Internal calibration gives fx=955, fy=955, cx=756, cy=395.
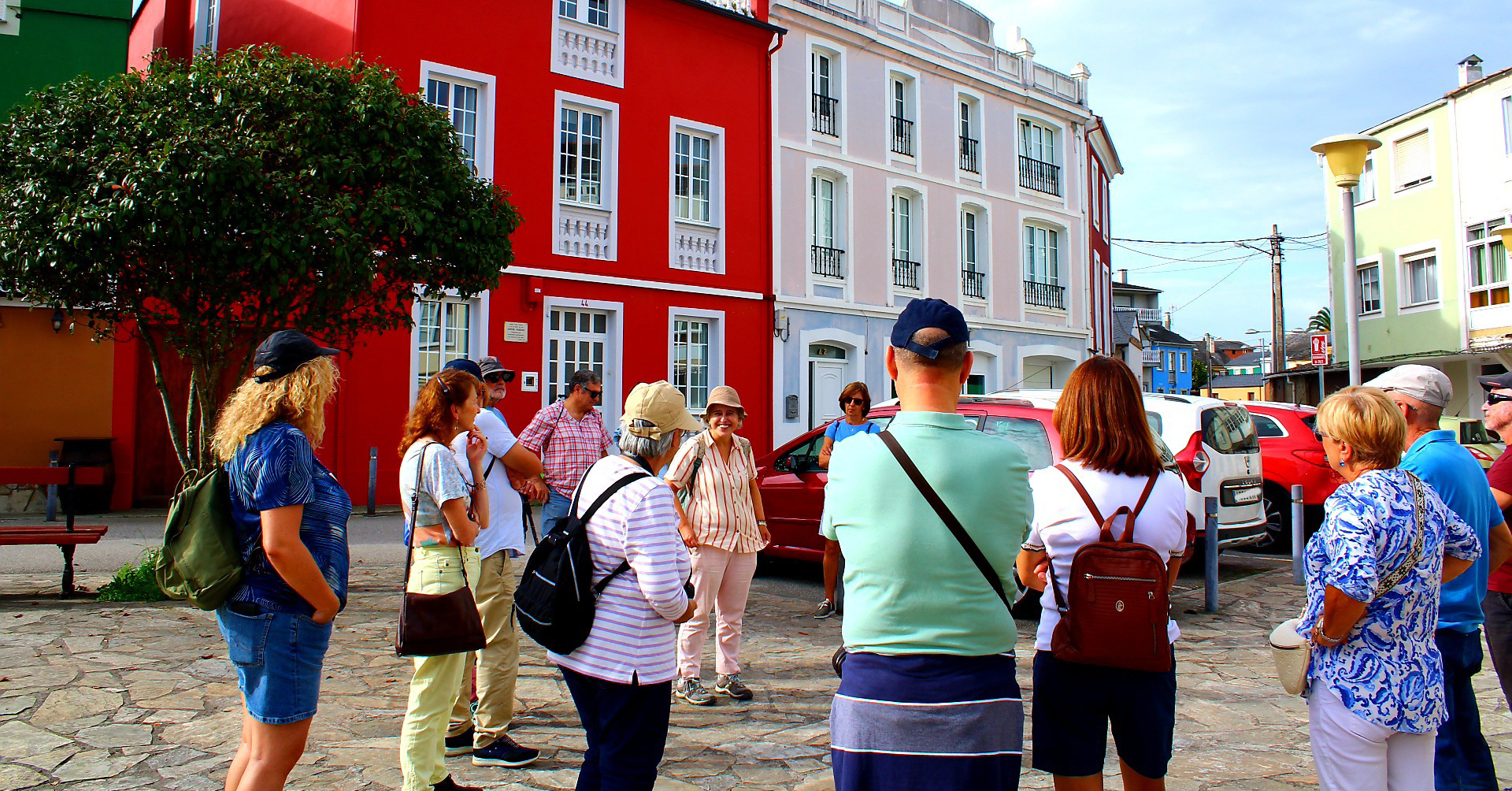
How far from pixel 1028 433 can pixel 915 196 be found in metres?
13.9

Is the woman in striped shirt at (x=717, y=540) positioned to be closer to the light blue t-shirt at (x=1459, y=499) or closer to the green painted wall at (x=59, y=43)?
the light blue t-shirt at (x=1459, y=499)

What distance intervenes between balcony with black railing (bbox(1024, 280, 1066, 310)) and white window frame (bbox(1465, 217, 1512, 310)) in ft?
35.0

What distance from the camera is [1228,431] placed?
8.84 meters

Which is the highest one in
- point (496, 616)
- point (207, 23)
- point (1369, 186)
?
point (1369, 186)

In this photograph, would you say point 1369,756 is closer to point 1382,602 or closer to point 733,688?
point 1382,602

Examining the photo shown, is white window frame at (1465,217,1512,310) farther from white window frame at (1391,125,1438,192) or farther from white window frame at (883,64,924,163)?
white window frame at (883,64,924,163)

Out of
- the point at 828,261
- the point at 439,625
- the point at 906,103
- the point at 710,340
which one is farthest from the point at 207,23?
the point at 439,625

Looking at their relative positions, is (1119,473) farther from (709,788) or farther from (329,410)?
(329,410)

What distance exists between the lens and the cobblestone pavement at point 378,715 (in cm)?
405

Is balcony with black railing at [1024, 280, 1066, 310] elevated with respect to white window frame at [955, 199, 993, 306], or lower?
lower

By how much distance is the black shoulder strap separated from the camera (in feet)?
7.11

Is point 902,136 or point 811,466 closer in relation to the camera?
point 811,466

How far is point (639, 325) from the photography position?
52.2 ft

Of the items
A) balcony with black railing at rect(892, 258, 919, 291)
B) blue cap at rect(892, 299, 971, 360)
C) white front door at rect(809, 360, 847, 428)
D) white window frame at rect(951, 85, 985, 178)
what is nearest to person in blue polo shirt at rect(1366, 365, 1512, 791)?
blue cap at rect(892, 299, 971, 360)
